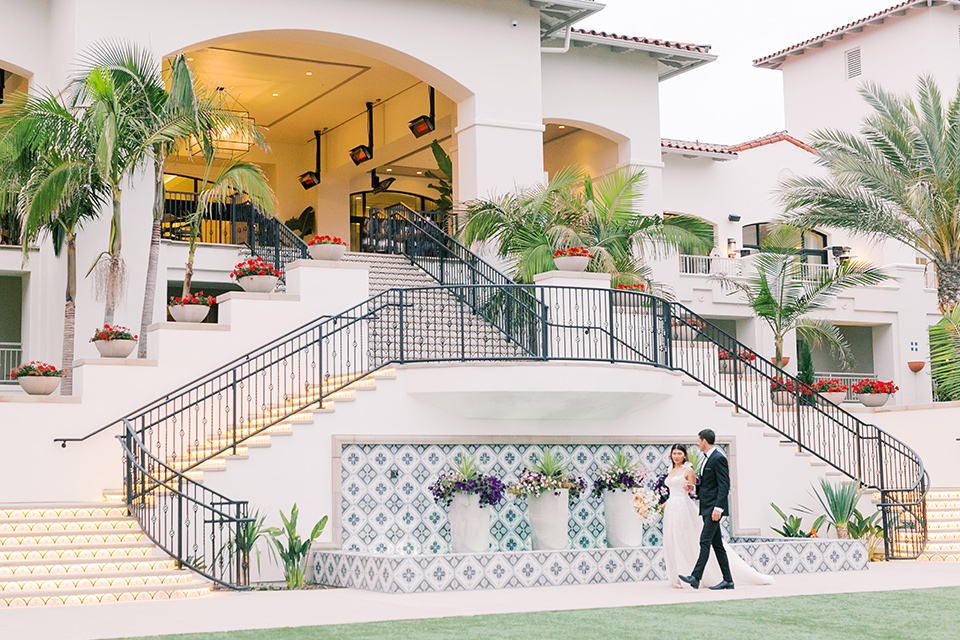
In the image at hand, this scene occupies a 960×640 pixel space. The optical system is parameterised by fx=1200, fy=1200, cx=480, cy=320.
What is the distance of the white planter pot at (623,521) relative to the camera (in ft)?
53.5

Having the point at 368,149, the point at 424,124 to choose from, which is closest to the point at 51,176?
the point at 424,124

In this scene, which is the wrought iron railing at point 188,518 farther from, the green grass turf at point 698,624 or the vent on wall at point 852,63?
the vent on wall at point 852,63

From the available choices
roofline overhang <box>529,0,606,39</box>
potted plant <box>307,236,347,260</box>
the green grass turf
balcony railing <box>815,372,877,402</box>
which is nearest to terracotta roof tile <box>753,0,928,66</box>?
balcony railing <box>815,372,877,402</box>

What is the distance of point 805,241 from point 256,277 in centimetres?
1906

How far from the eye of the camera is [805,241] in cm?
3272

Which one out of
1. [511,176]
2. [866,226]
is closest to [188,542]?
[511,176]

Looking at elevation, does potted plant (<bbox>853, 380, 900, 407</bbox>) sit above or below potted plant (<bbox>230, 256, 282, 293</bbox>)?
below

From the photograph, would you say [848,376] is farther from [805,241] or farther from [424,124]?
[424,124]

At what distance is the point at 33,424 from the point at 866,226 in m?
16.0

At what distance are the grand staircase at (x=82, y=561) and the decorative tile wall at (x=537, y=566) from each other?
1.84 m

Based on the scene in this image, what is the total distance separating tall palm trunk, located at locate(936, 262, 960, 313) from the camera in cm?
2269

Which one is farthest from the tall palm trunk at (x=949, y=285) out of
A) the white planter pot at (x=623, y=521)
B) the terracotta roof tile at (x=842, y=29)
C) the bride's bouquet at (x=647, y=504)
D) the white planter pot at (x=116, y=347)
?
the white planter pot at (x=116, y=347)

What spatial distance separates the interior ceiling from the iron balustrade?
6944 mm

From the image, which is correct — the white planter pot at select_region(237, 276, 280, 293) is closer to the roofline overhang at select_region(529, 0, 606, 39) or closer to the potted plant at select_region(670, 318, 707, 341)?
the potted plant at select_region(670, 318, 707, 341)
